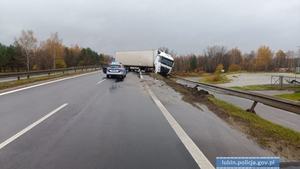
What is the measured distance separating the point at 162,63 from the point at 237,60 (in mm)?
134787

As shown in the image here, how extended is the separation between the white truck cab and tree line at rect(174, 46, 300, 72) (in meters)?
102

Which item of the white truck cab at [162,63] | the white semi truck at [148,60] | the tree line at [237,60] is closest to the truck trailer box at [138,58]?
the white semi truck at [148,60]

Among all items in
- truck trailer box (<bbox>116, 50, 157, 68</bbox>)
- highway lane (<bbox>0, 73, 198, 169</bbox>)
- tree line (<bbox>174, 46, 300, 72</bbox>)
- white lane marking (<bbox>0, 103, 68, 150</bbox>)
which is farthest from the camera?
tree line (<bbox>174, 46, 300, 72</bbox>)

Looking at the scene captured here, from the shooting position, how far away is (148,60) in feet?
176

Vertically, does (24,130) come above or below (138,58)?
below

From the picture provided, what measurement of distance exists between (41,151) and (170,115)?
5.39 meters

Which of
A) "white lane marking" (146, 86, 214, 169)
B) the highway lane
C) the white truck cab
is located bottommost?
"white lane marking" (146, 86, 214, 169)

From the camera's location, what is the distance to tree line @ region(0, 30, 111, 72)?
9112 centimetres

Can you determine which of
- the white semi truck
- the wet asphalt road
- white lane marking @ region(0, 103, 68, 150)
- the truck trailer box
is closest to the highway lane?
the wet asphalt road

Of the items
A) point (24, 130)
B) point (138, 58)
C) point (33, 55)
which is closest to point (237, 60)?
point (33, 55)

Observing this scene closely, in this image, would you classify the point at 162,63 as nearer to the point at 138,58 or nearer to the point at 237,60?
the point at 138,58

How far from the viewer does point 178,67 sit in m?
167

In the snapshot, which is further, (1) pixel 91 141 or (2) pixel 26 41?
(2) pixel 26 41

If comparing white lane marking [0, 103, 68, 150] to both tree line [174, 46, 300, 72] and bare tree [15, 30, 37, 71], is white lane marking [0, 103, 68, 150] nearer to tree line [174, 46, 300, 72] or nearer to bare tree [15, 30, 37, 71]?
bare tree [15, 30, 37, 71]
